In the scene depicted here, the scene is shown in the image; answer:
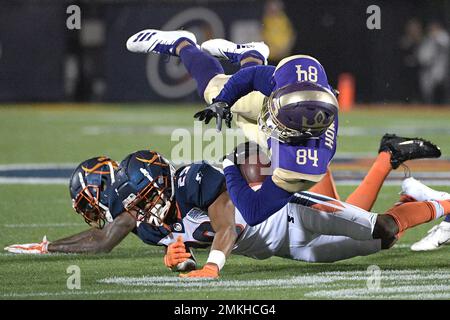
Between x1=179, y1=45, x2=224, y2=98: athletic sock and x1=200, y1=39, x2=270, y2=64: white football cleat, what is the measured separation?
6.0 inches

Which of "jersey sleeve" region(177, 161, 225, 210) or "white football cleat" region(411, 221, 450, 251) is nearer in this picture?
"jersey sleeve" region(177, 161, 225, 210)

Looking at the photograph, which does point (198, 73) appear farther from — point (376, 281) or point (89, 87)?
point (89, 87)

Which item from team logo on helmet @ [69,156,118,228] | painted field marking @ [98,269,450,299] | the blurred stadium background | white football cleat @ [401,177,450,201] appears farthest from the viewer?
the blurred stadium background

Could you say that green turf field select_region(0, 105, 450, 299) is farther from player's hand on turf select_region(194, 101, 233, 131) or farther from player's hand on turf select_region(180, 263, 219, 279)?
player's hand on turf select_region(194, 101, 233, 131)

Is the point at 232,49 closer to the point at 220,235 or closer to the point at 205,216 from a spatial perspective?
the point at 205,216

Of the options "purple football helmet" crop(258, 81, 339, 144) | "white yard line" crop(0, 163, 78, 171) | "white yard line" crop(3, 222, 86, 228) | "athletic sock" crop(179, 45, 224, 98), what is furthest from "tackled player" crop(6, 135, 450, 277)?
"white yard line" crop(0, 163, 78, 171)

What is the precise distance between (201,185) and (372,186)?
1325 millimetres

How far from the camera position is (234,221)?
6039mm

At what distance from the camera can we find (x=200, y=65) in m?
7.38

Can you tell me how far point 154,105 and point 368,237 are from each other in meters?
15.2

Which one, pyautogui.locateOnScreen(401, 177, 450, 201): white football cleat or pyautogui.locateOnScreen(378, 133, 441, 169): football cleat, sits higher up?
pyautogui.locateOnScreen(378, 133, 441, 169): football cleat

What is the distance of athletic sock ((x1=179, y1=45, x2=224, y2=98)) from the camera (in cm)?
725

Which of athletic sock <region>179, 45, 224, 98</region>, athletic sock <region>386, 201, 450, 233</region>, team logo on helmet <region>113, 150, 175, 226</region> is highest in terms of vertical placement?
athletic sock <region>179, 45, 224, 98</region>

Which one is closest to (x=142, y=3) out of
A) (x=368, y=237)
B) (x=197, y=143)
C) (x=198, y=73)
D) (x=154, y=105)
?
(x=154, y=105)
